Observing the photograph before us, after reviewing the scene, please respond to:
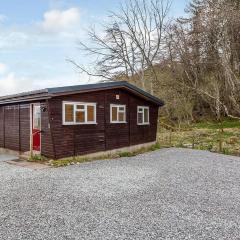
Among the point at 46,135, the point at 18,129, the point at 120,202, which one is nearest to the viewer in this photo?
the point at 120,202

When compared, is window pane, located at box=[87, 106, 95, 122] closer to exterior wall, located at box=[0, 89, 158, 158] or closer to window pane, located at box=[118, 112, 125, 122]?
exterior wall, located at box=[0, 89, 158, 158]

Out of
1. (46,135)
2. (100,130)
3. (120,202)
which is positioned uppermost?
(100,130)

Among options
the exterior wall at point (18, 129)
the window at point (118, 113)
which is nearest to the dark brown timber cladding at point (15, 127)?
the exterior wall at point (18, 129)

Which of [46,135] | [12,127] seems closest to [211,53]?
[12,127]

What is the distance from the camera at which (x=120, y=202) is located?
20.9ft

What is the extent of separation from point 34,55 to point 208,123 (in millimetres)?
17362

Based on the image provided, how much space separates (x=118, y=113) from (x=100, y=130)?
158 centimetres

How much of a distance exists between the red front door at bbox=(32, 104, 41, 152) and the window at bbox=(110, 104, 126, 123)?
3.33m

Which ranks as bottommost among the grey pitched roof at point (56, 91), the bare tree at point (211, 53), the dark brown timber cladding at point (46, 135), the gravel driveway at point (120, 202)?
the gravel driveway at point (120, 202)

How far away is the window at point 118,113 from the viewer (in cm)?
1369

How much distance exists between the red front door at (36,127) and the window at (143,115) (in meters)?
5.61

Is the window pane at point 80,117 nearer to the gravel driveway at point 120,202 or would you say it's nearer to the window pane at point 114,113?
the window pane at point 114,113

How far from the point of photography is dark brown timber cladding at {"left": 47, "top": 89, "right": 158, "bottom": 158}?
1116cm

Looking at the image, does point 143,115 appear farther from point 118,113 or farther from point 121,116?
point 118,113
